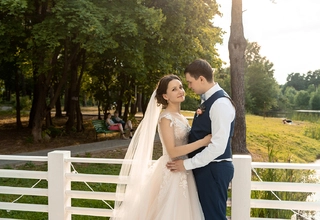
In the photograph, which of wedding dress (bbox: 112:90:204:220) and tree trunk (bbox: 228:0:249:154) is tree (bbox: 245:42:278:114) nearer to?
tree trunk (bbox: 228:0:249:154)

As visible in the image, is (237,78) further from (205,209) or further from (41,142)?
(205,209)

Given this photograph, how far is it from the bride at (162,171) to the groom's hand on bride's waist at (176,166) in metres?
0.05

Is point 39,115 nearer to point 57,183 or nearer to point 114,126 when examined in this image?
point 114,126

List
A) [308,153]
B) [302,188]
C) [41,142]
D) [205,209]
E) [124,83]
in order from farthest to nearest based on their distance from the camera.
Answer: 1. [124,83]
2. [308,153]
3. [41,142]
4. [302,188]
5. [205,209]

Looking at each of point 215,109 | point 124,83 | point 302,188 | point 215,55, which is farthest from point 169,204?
point 124,83

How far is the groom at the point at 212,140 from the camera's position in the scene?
2975mm

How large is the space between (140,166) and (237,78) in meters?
8.67

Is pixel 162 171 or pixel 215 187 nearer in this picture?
pixel 215 187

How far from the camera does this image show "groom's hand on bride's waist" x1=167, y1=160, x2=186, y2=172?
3246 millimetres

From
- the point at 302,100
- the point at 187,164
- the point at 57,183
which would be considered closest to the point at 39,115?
the point at 57,183

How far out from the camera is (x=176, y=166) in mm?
3281

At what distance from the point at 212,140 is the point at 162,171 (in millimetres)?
740

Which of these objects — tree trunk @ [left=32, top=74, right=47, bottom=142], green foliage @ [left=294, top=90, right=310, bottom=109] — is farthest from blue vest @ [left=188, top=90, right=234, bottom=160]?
green foliage @ [left=294, top=90, right=310, bottom=109]

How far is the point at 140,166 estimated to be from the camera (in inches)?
147
